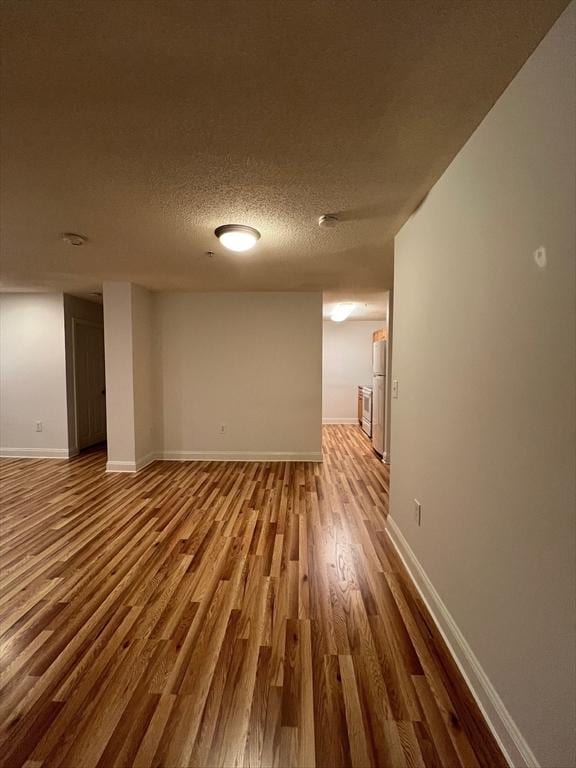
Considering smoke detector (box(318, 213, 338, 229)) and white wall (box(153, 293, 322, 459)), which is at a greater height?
smoke detector (box(318, 213, 338, 229))

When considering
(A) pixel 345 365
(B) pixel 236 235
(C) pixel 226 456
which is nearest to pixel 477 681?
(B) pixel 236 235

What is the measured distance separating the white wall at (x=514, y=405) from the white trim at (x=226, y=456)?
3.07 m

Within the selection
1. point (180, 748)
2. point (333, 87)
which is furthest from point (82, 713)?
point (333, 87)

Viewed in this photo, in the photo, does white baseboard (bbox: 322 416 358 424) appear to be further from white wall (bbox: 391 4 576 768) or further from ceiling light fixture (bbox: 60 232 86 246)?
ceiling light fixture (bbox: 60 232 86 246)

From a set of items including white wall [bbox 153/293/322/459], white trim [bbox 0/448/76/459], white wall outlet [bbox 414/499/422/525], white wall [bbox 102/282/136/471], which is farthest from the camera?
white trim [bbox 0/448/76/459]

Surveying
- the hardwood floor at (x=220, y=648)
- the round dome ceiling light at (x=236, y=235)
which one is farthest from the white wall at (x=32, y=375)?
the round dome ceiling light at (x=236, y=235)

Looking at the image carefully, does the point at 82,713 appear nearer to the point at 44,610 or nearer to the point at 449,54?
the point at 44,610

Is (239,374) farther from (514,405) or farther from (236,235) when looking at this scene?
(514,405)

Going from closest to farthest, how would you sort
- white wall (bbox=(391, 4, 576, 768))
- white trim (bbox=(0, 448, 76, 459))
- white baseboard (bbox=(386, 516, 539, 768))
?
white wall (bbox=(391, 4, 576, 768)) → white baseboard (bbox=(386, 516, 539, 768)) → white trim (bbox=(0, 448, 76, 459))

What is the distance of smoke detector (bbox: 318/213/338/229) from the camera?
7.49 ft

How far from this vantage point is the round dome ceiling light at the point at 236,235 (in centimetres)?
240

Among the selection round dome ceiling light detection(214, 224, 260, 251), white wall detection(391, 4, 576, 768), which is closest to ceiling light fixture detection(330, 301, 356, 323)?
round dome ceiling light detection(214, 224, 260, 251)

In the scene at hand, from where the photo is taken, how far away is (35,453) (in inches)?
198

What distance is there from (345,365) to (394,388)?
510cm
